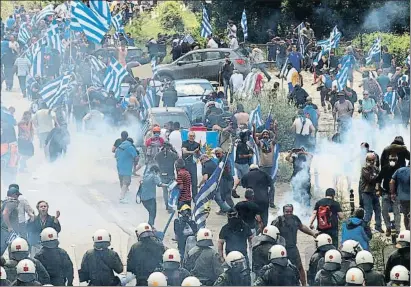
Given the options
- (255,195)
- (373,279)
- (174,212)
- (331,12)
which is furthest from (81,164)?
(331,12)

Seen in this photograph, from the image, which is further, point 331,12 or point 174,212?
point 331,12

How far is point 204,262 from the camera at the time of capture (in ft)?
46.0

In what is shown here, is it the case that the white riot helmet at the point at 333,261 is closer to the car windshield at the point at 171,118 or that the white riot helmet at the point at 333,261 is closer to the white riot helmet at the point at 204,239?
the white riot helmet at the point at 204,239

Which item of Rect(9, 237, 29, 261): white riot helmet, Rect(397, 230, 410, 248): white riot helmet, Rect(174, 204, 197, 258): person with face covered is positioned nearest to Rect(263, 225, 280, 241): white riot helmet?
Rect(397, 230, 410, 248): white riot helmet

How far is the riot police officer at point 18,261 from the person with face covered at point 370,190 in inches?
236

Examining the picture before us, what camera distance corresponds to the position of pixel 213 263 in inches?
551

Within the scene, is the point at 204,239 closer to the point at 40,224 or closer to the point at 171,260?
the point at 171,260

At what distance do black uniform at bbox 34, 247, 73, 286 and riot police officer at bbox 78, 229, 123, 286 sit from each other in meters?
0.27

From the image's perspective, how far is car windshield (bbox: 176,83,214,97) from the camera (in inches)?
1081

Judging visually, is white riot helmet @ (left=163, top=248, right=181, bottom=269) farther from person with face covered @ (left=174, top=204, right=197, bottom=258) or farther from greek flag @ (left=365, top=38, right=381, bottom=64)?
greek flag @ (left=365, top=38, right=381, bottom=64)

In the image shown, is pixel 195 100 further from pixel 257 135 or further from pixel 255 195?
pixel 255 195

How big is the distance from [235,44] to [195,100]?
894 cm

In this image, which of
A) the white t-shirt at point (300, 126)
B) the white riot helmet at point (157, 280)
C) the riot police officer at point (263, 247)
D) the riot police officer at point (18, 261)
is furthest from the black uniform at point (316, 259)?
the white t-shirt at point (300, 126)

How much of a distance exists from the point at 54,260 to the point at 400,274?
3.87m
